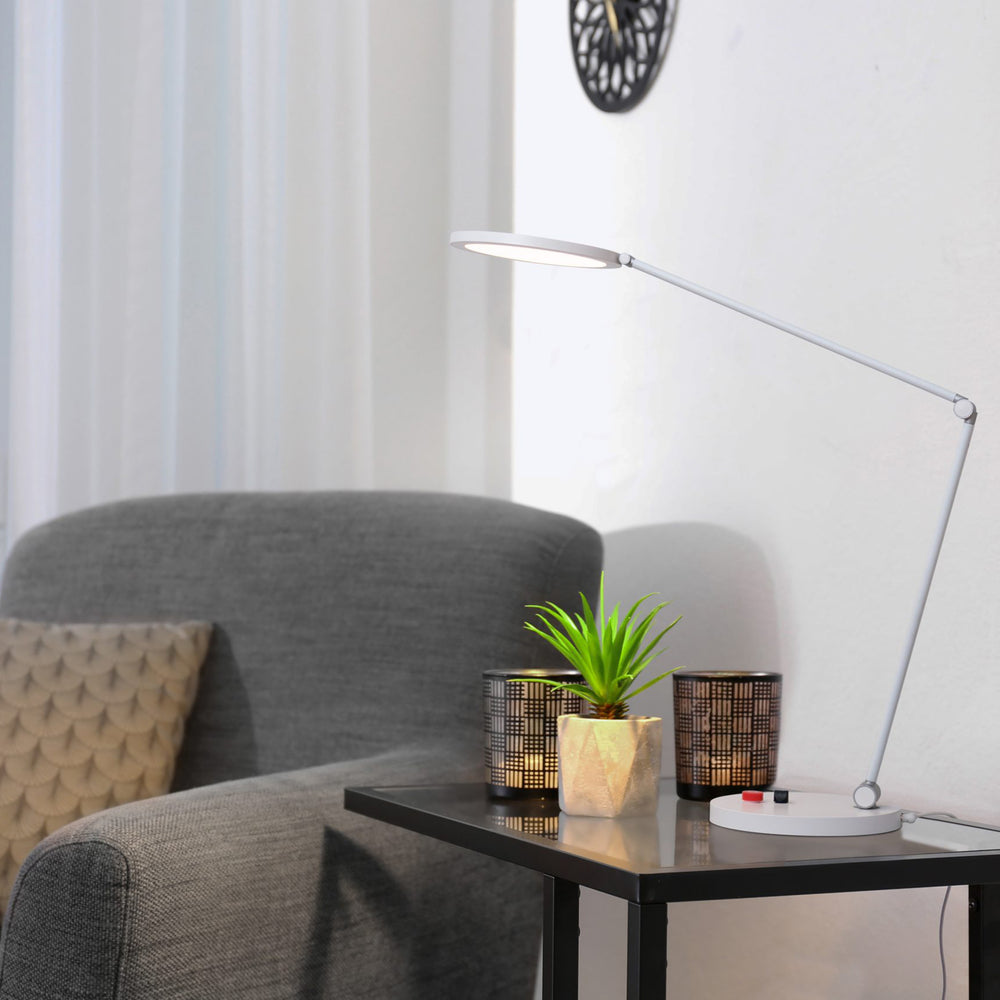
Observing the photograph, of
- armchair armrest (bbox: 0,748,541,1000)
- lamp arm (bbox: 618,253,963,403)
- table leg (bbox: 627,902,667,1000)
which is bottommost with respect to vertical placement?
armchair armrest (bbox: 0,748,541,1000)

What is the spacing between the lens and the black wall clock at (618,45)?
1605mm

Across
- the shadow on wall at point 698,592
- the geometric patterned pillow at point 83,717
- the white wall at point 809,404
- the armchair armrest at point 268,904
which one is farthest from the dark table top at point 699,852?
the geometric patterned pillow at point 83,717

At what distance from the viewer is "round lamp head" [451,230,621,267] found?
1.04 metres

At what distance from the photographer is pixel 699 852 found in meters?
0.85

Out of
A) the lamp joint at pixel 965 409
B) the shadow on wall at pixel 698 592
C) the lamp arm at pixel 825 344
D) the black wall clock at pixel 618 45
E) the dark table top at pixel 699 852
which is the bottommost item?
the dark table top at pixel 699 852

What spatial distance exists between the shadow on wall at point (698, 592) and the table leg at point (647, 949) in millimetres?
619

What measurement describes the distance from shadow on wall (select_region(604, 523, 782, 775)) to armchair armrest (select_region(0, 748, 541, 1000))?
1.08 feet

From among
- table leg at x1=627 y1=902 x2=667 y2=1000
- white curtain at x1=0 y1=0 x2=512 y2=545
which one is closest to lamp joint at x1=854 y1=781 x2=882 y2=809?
table leg at x1=627 y1=902 x2=667 y2=1000

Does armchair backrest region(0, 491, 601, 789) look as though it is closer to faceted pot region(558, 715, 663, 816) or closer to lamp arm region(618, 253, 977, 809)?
faceted pot region(558, 715, 663, 816)

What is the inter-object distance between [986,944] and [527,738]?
406 millimetres

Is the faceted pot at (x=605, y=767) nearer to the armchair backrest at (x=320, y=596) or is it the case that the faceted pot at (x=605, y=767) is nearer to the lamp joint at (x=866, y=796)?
the lamp joint at (x=866, y=796)

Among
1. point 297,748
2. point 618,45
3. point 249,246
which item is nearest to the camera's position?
point 297,748

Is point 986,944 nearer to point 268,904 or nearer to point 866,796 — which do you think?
point 866,796

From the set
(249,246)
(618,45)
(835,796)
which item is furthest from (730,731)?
(249,246)
